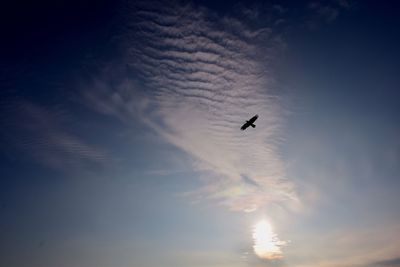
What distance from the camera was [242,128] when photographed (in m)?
71.8
